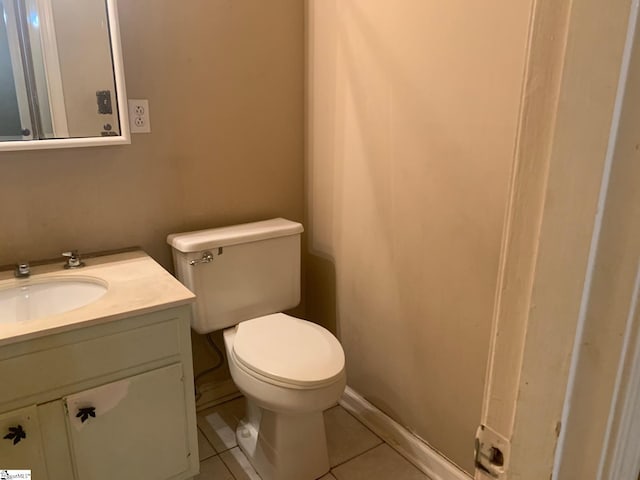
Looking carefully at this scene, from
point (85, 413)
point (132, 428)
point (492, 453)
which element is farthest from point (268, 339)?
point (492, 453)

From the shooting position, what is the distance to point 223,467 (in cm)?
174

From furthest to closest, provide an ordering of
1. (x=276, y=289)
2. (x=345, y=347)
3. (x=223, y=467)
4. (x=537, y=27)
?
(x=345, y=347) < (x=276, y=289) < (x=223, y=467) < (x=537, y=27)

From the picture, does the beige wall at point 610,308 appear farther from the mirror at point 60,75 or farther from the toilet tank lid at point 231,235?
the mirror at point 60,75

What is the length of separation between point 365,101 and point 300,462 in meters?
1.29

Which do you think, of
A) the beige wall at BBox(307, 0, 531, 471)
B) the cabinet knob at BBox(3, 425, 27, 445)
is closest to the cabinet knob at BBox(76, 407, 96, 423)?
the cabinet knob at BBox(3, 425, 27, 445)

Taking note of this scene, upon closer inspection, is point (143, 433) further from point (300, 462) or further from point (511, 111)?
point (511, 111)

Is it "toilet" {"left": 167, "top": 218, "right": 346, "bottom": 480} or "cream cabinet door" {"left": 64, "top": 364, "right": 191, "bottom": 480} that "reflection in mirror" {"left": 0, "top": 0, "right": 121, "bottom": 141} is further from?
"cream cabinet door" {"left": 64, "top": 364, "right": 191, "bottom": 480}

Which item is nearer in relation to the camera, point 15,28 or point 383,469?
point 15,28

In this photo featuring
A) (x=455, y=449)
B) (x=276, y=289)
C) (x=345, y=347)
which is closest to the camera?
(x=455, y=449)

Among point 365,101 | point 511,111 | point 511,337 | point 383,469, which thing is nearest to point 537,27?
point 511,337

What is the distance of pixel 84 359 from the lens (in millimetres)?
1246

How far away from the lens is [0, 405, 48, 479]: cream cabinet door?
3.86 feet

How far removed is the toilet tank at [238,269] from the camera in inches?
67.2

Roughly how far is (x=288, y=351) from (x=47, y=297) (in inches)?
30.5
